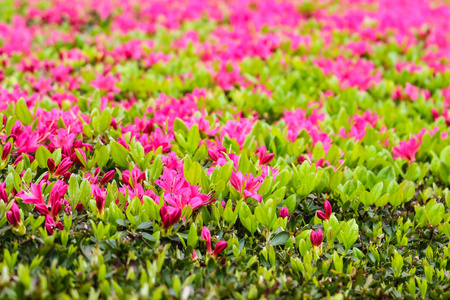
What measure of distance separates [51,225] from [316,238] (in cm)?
136

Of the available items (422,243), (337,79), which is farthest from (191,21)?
(422,243)

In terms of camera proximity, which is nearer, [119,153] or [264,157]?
[119,153]

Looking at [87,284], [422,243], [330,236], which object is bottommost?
[422,243]

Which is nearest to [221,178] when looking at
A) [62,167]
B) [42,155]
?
[62,167]

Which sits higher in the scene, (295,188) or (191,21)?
(191,21)

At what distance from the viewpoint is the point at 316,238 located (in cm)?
242

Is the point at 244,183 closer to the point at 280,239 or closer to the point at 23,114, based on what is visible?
the point at 280,239

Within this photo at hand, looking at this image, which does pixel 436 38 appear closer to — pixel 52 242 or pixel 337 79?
pixel 337 79

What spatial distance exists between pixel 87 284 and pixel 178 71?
143 inches

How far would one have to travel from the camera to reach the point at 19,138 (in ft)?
9.36

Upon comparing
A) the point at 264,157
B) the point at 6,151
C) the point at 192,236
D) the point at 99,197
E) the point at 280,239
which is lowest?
the point at 280,239

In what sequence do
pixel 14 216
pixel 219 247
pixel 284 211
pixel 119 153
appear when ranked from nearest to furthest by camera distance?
pixel 14 216
pixel 219 247
pixel 284 211
pixel 119 153

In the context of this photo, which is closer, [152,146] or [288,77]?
[152,146]

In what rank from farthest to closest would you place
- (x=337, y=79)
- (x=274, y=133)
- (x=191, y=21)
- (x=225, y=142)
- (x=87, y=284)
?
(x=191, y=21) → (x=337, y=79) → (x=274, y=133) → (x=225, y=142) → (x=87, y=284)
